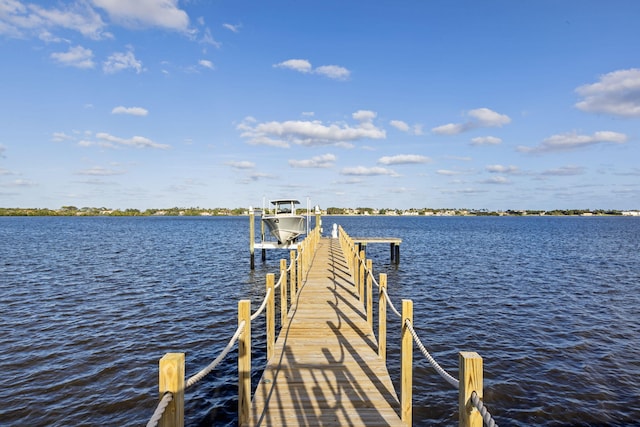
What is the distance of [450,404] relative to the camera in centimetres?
809

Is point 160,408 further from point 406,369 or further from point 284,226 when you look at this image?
point 284,226

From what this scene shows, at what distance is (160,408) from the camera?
2.53 meters

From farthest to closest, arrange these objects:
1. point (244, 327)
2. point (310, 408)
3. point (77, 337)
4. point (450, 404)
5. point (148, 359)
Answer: point (77, 337), point (148, 359), point (450, 404), point (310, 408), point (244, 327)

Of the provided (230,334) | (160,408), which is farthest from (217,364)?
(230,334)

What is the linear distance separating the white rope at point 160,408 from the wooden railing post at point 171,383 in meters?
0.04

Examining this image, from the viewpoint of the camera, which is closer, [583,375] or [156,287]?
[583,375]

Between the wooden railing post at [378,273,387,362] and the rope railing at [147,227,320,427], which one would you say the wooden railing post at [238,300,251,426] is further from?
the wooden railing post at [378,273,387,362]

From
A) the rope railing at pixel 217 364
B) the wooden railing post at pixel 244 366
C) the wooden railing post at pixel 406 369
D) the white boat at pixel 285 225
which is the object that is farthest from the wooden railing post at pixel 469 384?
the white boat at pixel 285 225

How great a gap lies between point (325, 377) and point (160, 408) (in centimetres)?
395

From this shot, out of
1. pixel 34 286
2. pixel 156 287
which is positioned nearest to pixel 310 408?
pixel 156 287

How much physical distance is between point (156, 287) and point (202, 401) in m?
13.4

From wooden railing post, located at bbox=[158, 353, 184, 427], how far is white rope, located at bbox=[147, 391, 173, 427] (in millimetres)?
43

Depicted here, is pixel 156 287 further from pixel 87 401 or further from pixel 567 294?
pixel 567 294

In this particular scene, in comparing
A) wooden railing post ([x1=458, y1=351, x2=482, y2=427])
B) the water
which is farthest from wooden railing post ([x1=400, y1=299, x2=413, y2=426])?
the water
